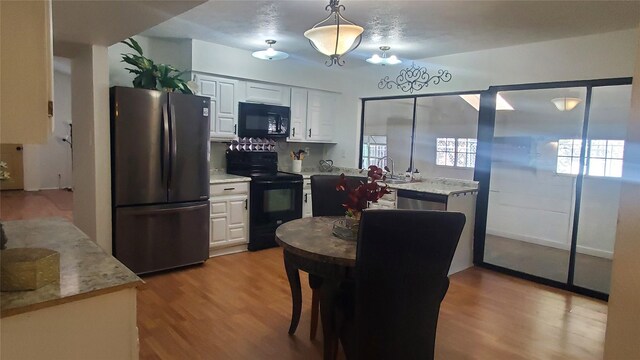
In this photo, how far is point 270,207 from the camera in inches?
184

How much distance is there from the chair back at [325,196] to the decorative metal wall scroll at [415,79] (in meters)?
2.09

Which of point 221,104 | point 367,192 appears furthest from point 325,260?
point 221,104

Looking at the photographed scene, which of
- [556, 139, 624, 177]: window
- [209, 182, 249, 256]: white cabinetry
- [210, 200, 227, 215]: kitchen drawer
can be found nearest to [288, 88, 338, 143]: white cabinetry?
[209, 182, 249, 256]: white cabinetry

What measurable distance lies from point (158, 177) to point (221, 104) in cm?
127

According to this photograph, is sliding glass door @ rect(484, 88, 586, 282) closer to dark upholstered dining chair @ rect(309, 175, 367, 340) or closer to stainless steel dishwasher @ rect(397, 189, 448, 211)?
stainless steel dishwasher @ rect(397, 189, 448, 211)

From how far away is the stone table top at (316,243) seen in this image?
1.98 m

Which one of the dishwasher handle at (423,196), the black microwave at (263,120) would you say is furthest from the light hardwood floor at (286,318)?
the black microwave at (263,120)

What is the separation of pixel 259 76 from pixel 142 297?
9.33 feet

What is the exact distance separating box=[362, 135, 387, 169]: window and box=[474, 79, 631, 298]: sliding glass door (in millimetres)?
1539

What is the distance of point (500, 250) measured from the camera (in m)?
4.58

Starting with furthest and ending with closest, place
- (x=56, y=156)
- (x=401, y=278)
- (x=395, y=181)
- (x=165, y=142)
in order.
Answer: (x=56, y=156) → (x=395, y=181) → (x=165, y=142) → (x=401, y=278)

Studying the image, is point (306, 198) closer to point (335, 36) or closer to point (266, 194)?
point (266, 194)

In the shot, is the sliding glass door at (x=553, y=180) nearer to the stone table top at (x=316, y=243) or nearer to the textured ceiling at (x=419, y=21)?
the textured ceiling at (x=419, y=21)

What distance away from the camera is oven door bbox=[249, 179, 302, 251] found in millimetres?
4527
